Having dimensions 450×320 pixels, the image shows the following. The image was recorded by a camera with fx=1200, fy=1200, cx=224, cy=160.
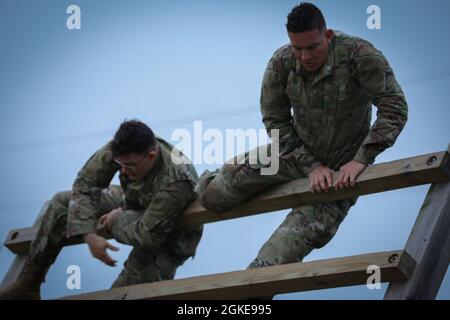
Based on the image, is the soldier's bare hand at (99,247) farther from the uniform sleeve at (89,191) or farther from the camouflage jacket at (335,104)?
the camouflage jacket at (335,104)

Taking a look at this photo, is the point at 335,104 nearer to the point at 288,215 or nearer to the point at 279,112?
the point at 279,112

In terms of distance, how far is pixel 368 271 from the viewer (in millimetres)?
5586

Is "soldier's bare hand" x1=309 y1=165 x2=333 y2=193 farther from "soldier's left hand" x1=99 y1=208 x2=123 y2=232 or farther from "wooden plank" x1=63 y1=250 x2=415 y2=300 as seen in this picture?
"soldier's left hand" x1=99 y1=208 x2=123 y2=232

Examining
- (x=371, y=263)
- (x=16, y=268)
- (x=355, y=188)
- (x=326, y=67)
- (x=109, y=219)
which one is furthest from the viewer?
(x=16, y=268)

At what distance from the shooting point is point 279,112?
6570mm

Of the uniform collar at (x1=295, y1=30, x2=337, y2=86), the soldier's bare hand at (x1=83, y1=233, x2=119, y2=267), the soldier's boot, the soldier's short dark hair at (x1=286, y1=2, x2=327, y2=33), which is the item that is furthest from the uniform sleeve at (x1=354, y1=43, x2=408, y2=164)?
the soldier's boot

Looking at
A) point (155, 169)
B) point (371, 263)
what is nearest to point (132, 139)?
point (155, 169)

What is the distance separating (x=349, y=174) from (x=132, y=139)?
1327mm

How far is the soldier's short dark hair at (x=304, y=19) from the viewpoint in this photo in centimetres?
618

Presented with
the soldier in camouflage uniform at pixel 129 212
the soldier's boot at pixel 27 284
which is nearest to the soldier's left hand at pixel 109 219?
the soldier in camouflage uniform at pixel 129 212

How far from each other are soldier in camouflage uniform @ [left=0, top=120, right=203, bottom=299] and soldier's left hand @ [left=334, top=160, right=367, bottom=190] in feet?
3.40
